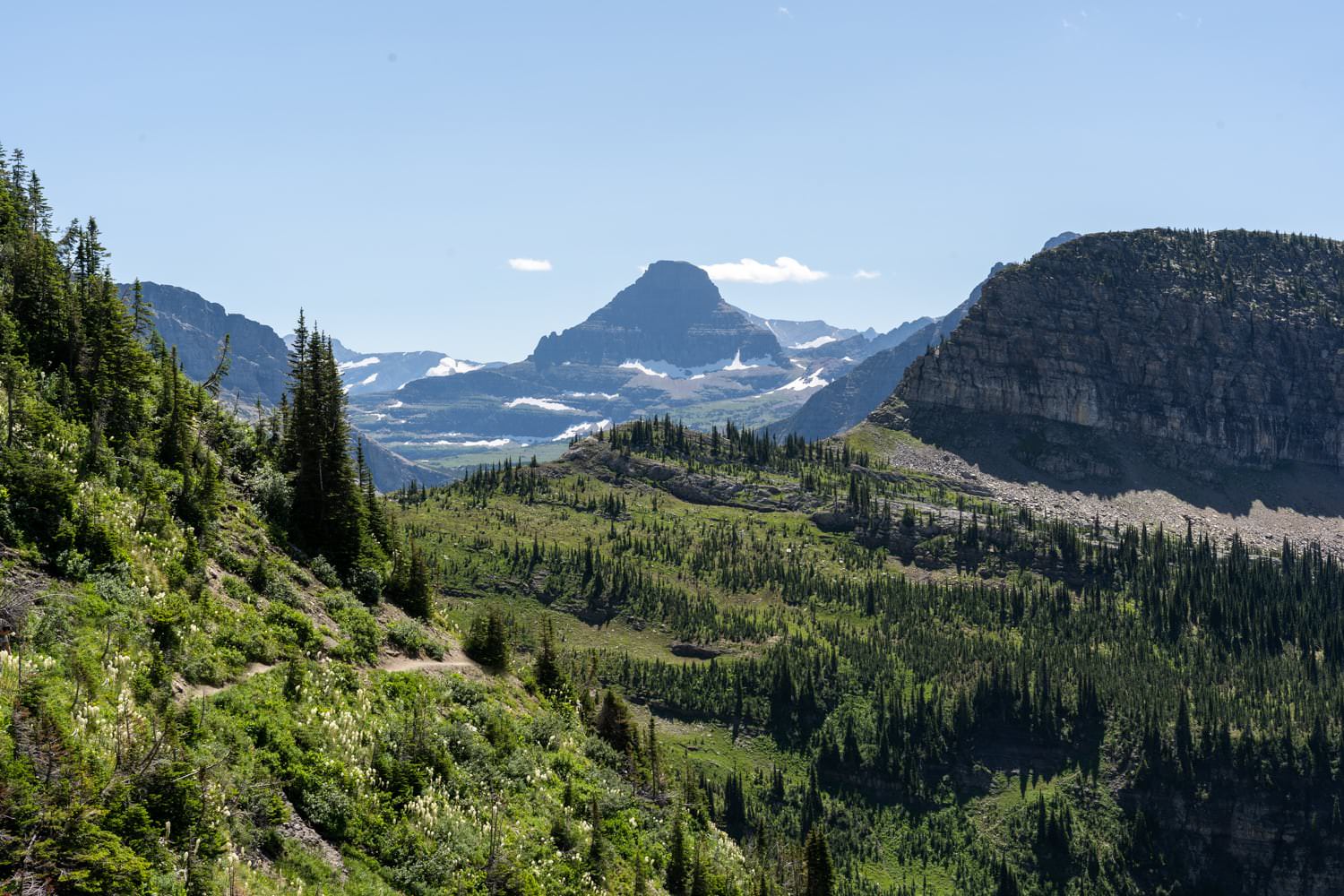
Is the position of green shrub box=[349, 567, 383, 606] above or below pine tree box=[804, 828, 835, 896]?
above

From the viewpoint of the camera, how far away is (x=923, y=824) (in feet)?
634

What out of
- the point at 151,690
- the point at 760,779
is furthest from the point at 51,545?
the point at 760,779

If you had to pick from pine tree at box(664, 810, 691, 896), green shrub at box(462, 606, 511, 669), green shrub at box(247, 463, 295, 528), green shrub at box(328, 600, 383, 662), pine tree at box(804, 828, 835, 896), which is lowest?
pine tree at box(804, 828, 835, 896)

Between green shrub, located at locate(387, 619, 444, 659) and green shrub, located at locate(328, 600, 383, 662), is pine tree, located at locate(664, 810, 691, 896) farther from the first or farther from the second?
green shrub, located at locate(328, 600, 383, 662)

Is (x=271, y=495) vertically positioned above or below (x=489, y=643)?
above

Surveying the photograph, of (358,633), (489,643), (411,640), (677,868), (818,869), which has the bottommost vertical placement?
(818,869)

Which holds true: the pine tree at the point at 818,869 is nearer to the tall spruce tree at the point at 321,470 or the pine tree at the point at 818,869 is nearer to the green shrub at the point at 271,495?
the tall spruce tree at the point at 321,470

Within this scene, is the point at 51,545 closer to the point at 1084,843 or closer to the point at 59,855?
the point at 59,855

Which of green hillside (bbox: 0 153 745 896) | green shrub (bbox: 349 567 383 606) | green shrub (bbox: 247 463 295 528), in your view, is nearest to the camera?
green hillside (bbox: 0 153 745 896)

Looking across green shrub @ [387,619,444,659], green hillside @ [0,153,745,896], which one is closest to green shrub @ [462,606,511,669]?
green hillside @ [0,153,745,896]

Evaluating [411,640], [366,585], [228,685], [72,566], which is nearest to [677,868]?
[411,640]

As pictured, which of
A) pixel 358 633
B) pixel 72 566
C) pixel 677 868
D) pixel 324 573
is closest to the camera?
pixel 72 566

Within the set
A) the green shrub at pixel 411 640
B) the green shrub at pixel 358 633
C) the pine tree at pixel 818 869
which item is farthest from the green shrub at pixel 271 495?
the pine tree at pixel 818 869

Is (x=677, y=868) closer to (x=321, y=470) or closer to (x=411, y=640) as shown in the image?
(x=411, y=640)
